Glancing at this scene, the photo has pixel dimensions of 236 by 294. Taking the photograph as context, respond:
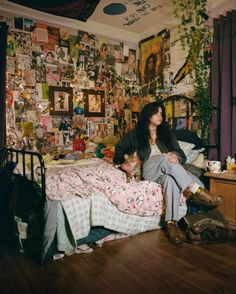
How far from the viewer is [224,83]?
307cm

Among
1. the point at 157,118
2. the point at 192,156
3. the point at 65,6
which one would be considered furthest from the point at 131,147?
the point at 65,6

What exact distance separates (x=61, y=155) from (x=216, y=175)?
72.9 inches

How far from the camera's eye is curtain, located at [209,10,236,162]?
9.84ft

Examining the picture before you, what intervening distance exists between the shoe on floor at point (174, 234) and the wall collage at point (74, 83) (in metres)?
2.04

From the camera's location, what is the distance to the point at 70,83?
400 centimetres

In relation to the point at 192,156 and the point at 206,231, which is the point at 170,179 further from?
the point at 192,156

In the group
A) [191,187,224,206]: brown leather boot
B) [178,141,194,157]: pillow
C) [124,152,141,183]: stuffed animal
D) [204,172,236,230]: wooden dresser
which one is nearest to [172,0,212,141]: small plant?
[178,141,194,157]: pillow

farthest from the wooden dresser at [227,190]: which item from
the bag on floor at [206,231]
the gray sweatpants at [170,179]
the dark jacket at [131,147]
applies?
the dark jacket at [131,147]

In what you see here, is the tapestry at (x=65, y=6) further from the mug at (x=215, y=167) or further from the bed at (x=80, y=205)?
the mug at (x=215, y=167)

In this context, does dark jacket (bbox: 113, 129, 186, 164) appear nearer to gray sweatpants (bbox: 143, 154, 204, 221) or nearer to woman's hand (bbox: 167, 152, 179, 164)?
woman's hand (bbox: 167, 152, 179, 164)

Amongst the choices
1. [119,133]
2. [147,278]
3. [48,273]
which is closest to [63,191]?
[48,273]

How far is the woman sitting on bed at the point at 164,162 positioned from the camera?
2490 mm

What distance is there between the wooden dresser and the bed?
1.32 ft

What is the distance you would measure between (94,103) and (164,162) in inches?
80.3
